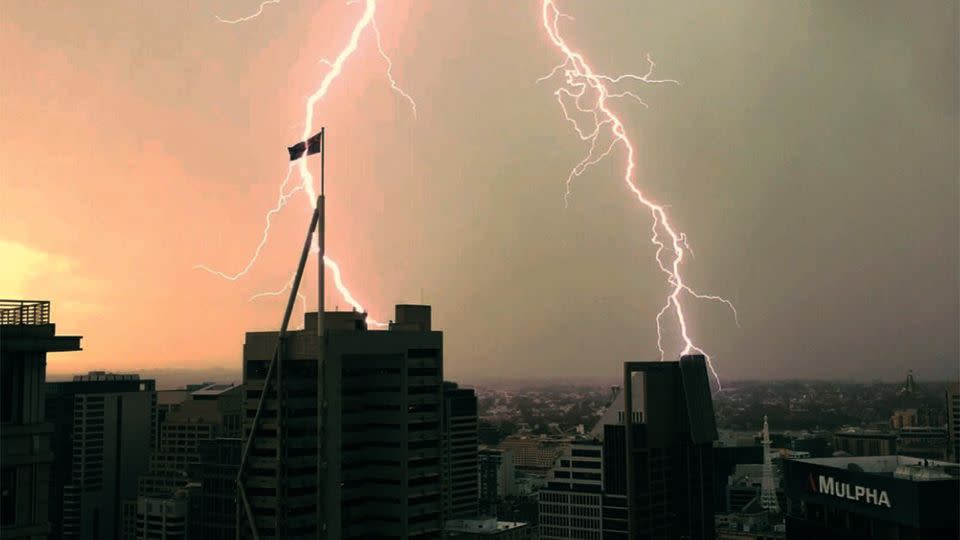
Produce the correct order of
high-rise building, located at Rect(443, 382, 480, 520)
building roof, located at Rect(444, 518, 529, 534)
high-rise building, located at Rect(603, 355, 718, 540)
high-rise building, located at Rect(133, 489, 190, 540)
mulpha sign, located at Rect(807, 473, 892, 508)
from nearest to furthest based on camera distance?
mulpha sign, located at Rect(807, 473, 892, 508) → high-rise building, located at Rect(603, 355, 718, 540) → building roof, located at Rect(444, 518, 529, 534) → high-rise building, located at Rect(133, 489, 190, 540) → high-rise building, located at Rect(443, 382, 480, 520)

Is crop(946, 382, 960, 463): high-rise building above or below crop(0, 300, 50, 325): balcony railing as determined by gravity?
below

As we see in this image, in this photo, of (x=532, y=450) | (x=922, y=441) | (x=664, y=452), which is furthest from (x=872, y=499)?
(x=532, y=450)

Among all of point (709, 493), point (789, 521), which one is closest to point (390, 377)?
point (789, 521)

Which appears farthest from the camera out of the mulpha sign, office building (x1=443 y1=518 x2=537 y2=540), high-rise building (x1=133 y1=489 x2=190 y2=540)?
high-rise building (x1=133 y1=489 x2=190 y2=540)

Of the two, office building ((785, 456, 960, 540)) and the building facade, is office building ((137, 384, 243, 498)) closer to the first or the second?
the building facade

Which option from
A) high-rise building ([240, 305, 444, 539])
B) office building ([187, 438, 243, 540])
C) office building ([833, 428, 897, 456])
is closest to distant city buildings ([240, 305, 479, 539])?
high-rise building ([240, 305, 444, 539])

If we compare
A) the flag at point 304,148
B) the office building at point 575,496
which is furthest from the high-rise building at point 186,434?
the flag at point 304,148
